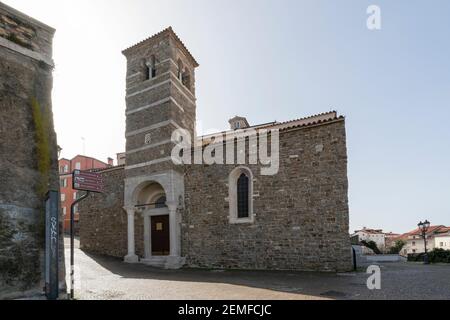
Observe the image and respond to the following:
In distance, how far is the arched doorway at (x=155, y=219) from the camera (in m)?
16.9

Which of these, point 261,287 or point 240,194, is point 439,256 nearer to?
point 240,194

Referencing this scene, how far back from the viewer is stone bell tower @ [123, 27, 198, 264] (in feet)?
53.3

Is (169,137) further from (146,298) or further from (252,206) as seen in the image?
(146,298)

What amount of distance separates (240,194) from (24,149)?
959 cm

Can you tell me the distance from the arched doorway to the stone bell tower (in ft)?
0.17

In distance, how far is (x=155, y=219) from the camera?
17.4m

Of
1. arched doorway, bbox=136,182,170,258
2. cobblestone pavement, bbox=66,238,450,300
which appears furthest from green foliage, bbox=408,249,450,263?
arched doorway, bbox=136,182,170,258

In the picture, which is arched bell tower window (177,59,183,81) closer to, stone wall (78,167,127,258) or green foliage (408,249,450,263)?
Answer: stone wall (78,167,127,258)

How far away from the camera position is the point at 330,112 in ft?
84.8
